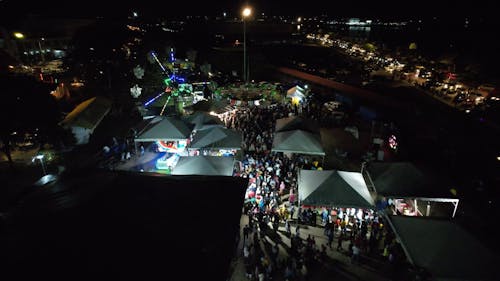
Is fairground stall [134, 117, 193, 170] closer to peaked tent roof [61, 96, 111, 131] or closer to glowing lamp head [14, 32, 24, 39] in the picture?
peaked tent roof [61, 96, 111, 131]

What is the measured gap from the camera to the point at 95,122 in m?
17.3

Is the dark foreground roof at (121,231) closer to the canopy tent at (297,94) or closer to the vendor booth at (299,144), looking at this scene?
the vendor booth at (299,144)

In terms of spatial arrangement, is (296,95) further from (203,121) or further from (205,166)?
(205,166)

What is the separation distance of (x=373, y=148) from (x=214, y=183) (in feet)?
39.1

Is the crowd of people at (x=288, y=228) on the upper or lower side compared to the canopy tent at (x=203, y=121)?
lower

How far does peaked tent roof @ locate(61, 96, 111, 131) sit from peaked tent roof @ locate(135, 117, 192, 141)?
→ 4.39 metres

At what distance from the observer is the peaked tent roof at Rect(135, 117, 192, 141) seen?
14289 mm

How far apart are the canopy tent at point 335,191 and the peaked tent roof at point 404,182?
2.38ft

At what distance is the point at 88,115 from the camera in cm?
1739

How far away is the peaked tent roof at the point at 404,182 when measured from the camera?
31.8 feet

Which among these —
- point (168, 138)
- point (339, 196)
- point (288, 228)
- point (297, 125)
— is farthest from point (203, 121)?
point (339, 196)

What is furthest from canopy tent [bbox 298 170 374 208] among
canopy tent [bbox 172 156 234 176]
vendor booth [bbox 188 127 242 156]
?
vendor booth [bbox 188 127 242 156]

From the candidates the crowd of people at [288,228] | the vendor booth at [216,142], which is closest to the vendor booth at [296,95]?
the crowd of people at [288,228]

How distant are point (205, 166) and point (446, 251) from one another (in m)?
7.80
